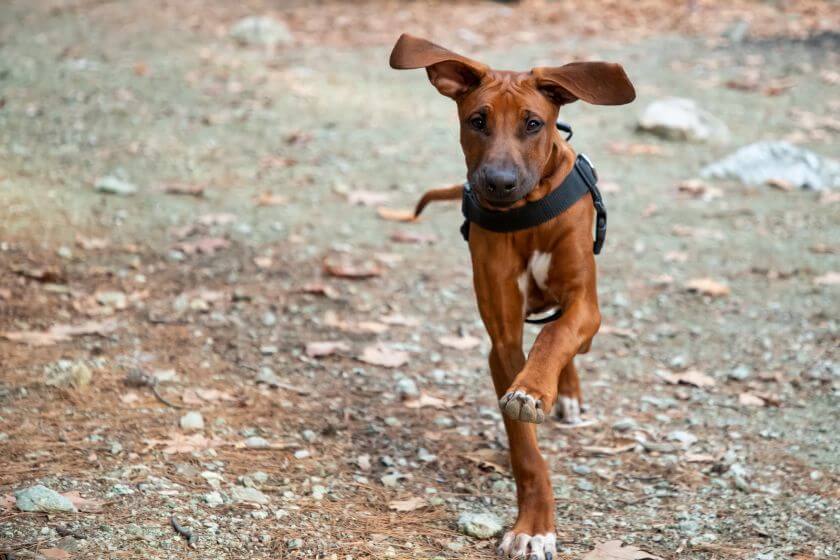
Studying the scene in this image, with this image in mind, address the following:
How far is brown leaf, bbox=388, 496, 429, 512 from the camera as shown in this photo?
3801 mm

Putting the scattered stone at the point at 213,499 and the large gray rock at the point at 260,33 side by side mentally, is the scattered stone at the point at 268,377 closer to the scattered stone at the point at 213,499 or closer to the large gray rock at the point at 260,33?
the scattered stone at the point at 213,499

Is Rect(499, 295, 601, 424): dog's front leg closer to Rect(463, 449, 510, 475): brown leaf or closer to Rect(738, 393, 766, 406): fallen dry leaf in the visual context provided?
Rect(463, 449, 510, 475): brown leaf

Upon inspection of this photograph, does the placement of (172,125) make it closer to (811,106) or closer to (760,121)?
(760,121)

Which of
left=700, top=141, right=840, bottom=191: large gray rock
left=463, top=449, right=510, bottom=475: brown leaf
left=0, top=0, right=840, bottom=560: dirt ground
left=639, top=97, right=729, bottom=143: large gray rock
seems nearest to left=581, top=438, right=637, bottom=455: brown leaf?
left=0, top=0, right=840, bottom=560: dirt ground

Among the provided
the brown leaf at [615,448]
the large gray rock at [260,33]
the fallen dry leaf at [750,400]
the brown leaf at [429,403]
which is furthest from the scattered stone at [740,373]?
the large gray rock at [260,33]

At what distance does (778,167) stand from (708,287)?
250 centimetres

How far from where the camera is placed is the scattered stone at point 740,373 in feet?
17.1

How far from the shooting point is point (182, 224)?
7.04 metres

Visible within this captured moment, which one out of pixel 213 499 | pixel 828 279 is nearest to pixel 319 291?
pixel 213 499

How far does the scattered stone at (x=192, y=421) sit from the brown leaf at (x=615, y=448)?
1.68m

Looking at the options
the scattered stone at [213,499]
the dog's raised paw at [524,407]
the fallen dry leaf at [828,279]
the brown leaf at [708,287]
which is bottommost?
the brown leaf at [708,287]

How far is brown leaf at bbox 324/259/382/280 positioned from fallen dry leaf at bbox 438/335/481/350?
922mm

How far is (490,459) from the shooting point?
4316 millimetres

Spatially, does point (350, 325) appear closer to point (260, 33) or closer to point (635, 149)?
point (635, 149)
